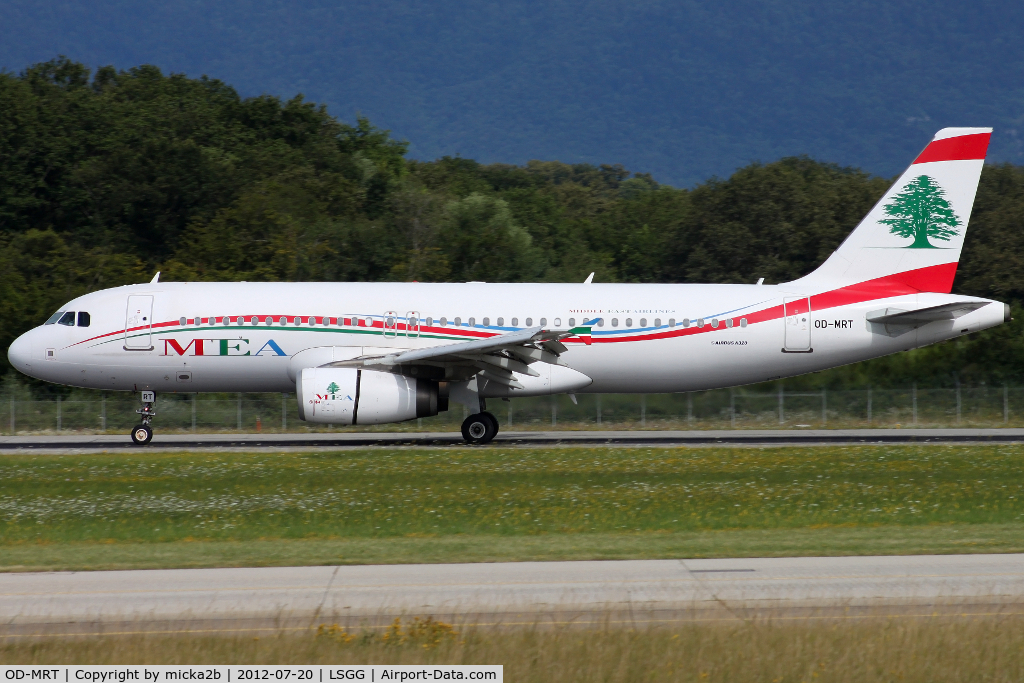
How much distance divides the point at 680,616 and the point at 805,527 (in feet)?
23.5

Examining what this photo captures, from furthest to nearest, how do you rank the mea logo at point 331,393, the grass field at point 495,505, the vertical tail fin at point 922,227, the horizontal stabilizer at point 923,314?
the vertical tail fin at point 922,227, the horizontal stabilizer at point 923,314, the mea logo at point 331,393, the grass field at point 495,505

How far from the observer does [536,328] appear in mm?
29484

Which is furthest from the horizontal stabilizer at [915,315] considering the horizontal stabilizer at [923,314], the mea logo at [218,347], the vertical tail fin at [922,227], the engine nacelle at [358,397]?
the mea logo at [218,347]

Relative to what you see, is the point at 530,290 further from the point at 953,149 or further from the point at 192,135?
the point at 192,135

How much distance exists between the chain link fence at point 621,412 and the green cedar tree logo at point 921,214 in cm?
845

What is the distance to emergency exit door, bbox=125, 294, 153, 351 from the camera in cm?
3117

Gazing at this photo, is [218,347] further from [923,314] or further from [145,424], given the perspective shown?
[923,314]

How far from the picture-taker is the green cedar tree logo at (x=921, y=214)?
109 ft

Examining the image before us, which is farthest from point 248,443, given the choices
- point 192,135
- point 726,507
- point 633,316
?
point 192,135

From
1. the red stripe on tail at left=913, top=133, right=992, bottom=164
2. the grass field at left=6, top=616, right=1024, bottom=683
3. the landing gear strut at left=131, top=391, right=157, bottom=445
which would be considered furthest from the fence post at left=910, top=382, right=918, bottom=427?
the grass field at left=6, top=616, right=1024, bottom=683

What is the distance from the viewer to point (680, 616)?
11398mm

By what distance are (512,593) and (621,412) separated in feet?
89.6

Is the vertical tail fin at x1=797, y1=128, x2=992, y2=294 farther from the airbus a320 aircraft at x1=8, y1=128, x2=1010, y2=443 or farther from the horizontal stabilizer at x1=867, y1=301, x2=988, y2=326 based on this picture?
the horizontal stabilizer at x1=867, y1=301, x2=988, y2=326

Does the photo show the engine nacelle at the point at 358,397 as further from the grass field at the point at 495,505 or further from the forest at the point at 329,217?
the forest at the point at 329,217
